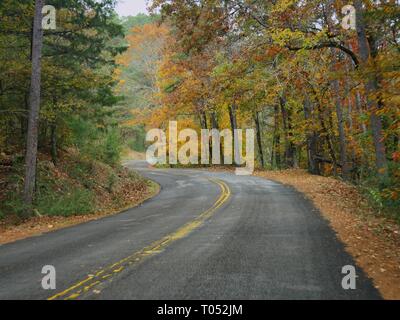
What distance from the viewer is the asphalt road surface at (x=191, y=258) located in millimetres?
6086

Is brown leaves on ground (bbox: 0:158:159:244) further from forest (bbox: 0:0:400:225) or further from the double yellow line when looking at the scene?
the double yellow line

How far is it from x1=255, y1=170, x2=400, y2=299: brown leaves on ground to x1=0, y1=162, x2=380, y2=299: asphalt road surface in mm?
291

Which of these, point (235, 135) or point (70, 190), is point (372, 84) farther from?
point (235, 135)

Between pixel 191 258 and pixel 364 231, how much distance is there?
5119mm

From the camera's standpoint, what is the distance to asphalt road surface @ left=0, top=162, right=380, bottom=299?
609cm

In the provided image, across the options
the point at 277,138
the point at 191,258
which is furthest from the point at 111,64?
the point at 277,138

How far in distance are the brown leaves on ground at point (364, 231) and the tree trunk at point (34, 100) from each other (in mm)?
10304

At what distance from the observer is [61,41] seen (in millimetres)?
22328

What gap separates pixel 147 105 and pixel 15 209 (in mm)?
35996

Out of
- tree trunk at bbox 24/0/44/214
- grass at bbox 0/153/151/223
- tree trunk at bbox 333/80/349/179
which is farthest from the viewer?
tree trunk at bbox 333/80/349/179

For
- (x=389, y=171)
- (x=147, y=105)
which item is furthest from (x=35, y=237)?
(x=147, y=105)

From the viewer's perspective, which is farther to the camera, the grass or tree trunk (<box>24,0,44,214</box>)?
the grass

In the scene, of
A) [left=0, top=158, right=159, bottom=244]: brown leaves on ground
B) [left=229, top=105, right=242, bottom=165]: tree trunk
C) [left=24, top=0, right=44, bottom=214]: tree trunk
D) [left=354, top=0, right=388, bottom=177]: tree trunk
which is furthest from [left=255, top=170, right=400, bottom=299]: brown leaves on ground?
[left=229, top=105, right=242, bottom=165]: tree trunk

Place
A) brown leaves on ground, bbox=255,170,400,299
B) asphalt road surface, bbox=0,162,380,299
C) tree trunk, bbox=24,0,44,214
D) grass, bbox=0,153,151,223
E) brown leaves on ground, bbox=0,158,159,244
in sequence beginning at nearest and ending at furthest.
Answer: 1. asphalt road surface, bbox=0,162,380,299
2. brown leaves on ground, bbox=255,170,400,299
3. brown leaves on ground, bbox=0,158,159,244
4. tree trunk, bbox=24,0,44,214
5. grass, bbox=0,153,151,223
